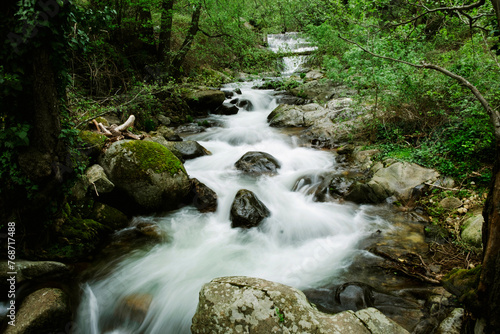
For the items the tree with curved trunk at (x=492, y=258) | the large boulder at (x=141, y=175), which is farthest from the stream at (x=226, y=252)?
the tree with curved trunk at (x=492, y=258)

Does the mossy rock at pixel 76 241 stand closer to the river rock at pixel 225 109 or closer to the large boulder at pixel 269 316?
the large boulder at pixel 269 316

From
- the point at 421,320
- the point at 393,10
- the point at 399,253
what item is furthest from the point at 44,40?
the point at 393,10

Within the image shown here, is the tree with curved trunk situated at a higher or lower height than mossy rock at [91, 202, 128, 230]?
higher

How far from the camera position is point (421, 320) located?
327cm

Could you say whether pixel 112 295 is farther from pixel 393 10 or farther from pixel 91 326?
pixel 393 10

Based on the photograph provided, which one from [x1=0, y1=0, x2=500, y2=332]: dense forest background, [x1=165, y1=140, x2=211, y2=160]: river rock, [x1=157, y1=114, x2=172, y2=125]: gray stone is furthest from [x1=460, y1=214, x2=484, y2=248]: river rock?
[x1=157, y1=114, x2=172, y2=125]: gray stone

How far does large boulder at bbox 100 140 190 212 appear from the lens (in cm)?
564

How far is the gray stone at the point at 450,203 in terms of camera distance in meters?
5.45

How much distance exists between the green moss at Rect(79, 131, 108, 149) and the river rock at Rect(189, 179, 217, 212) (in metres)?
2.26

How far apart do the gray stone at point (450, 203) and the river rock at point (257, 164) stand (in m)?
4.40

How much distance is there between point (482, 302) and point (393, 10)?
23708 millimetres

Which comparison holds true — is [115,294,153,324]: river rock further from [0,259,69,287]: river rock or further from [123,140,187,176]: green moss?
[123,140,187,176]: green moss

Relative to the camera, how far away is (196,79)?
37.3 feet

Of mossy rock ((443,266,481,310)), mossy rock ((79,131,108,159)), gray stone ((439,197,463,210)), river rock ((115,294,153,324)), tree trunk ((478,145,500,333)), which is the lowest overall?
river rock ((115,294,153,324))
